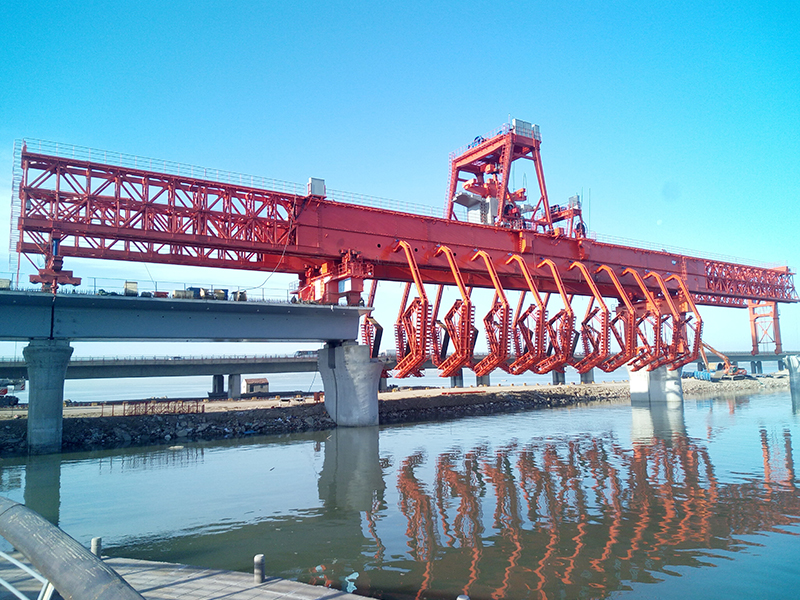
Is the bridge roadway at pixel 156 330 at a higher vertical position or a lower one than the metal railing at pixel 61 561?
higher

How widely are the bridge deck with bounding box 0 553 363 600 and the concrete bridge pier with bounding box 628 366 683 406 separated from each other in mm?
50477

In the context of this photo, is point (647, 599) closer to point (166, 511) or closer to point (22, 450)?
point (166, 511)

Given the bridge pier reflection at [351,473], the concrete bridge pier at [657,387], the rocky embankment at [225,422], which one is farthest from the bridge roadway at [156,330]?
the concrete bridge pier at [657,387]

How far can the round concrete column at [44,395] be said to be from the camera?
2669 centimetres

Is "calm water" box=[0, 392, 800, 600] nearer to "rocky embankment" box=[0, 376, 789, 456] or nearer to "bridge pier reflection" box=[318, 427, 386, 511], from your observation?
"bridge pier reflection" box=[318, 427, 386, 511]

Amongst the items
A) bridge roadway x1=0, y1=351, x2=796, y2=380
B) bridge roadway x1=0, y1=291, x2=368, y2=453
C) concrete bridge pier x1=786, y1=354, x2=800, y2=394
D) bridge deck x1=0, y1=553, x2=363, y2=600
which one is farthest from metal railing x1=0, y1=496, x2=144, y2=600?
concrete bridge pier x1=786, y1=354, x2=800, y2=394

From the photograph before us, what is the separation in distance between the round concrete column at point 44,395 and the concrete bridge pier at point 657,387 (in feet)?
161

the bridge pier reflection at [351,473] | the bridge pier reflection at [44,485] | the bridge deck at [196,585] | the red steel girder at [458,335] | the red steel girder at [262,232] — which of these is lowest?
the bridge pier reflection at [351,473]

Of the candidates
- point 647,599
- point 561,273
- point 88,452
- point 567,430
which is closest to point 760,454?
point 567,430

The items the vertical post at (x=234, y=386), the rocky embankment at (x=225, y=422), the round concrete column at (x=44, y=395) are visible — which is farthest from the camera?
the vertical post at (x=234, y=386)

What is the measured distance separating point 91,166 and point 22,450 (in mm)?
16046

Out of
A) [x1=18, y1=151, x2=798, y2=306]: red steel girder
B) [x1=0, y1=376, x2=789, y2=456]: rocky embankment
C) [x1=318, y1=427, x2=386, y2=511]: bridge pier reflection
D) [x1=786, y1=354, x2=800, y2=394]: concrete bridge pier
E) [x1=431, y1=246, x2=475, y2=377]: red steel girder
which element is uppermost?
[x1=18, y1=151, x2=798, y2=306]: red steel girder

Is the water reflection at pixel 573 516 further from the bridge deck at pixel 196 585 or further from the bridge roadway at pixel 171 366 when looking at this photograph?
the bridge roadway at pixel 171 366

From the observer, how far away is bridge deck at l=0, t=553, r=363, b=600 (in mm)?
8047
